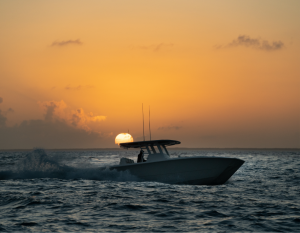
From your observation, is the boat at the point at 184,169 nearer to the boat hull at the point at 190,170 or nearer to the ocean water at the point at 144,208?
the boat hull at the point at 190,170

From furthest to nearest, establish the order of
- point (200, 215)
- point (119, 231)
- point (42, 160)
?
point (42, 160) → point (200, 215) → point (119, 231)

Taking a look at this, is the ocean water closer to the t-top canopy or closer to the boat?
the boat

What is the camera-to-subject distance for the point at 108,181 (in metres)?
17.8

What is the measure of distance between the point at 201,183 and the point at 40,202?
825 cm

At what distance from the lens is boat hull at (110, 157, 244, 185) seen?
1577 cm

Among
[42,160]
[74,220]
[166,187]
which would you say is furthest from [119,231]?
[42,160]

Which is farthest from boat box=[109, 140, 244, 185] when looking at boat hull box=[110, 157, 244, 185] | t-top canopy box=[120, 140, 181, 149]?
t-top canopy box=[120, 140, 181, 149]

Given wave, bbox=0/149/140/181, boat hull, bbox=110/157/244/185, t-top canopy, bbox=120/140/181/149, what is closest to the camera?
boat hull, bbox=110/157/244/185

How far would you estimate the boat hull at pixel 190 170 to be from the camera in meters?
15.8

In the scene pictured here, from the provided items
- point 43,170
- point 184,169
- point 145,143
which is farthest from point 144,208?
point 43,170

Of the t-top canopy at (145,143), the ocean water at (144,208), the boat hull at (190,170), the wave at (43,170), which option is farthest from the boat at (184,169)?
the wave at (43,170)

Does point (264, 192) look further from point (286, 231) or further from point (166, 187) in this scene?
point (286, 231)

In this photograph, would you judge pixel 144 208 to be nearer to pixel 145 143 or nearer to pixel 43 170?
pixel 145 143

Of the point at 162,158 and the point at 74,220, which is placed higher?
the point at 162,158
